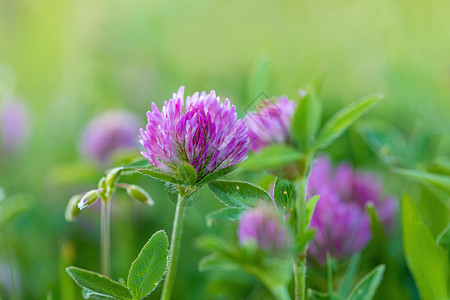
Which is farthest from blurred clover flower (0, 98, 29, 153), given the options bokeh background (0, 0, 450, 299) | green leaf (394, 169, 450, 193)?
green leaf (394, 169, 450, 193)

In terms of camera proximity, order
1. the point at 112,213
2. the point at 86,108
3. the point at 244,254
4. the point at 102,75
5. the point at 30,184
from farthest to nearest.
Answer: the point at 102,75 < the point at 86,108 < the point at 30,184 < the point at 112,213 < the point at 244,254

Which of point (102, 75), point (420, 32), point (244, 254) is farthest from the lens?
point (102, 75)

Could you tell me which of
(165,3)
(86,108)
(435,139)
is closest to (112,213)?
(86,108)

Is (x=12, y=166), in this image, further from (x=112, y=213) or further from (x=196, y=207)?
(x=196, y=207)

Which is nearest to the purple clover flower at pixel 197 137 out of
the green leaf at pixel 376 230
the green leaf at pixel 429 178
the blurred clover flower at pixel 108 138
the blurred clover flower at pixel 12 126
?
the green leaf at pixel 429 178

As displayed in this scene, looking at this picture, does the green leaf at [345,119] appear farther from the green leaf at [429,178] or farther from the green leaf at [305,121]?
the green leaf at [429,178]

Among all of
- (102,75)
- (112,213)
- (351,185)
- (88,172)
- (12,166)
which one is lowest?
(351,185)

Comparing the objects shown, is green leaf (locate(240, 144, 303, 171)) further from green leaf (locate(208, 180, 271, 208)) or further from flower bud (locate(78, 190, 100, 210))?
flower bud (locate(78, 190, 100, 210))
